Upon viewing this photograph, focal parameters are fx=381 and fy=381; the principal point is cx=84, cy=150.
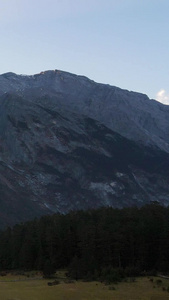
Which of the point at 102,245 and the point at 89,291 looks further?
the point at 102,245

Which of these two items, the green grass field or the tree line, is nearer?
the green grass field

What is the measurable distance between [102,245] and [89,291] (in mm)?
20609

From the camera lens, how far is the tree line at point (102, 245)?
6575 cm

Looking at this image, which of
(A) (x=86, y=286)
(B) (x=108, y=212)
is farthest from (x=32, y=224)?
(A) (x=86, y=286)

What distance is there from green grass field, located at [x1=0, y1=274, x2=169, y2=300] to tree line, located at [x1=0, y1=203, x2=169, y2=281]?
420cm

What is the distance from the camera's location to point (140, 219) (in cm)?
7156

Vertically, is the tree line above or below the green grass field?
above

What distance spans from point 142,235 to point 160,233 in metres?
3.22

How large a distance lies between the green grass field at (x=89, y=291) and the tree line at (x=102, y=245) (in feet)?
13.8

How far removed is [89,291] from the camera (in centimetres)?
4750

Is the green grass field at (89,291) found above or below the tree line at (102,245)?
below

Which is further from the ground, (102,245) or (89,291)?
(102,245)

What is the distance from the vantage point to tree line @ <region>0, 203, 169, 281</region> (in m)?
65.8

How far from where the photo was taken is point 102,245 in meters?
67.9
